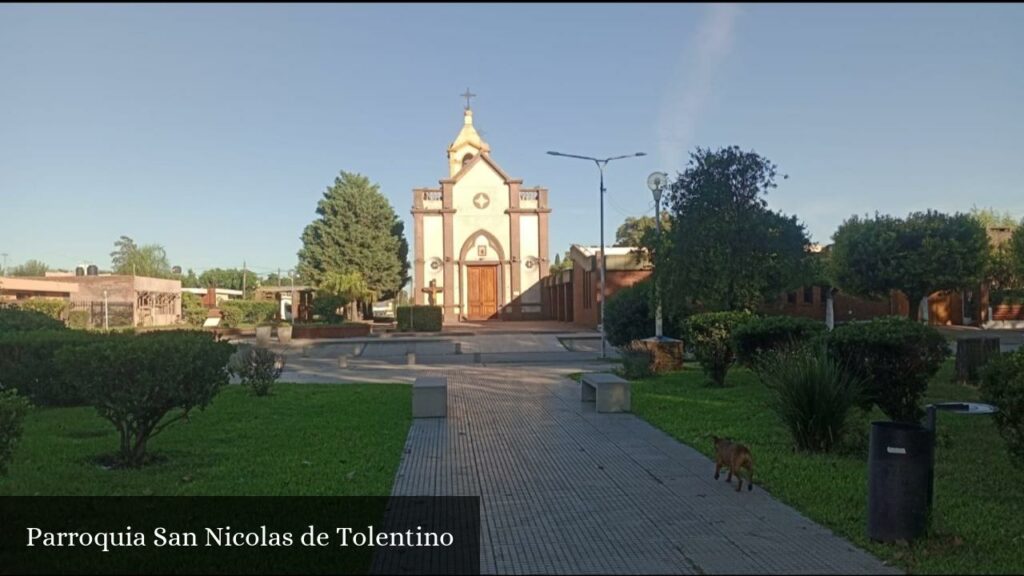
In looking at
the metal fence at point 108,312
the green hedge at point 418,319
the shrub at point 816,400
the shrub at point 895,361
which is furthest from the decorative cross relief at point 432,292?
the shrub at point 816,400

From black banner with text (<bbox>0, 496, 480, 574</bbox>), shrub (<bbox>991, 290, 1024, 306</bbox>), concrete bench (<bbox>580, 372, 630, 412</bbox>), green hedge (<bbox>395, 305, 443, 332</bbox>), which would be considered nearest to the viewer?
black banner with text (<bbox>0, 496, 480, 574</bbox>)

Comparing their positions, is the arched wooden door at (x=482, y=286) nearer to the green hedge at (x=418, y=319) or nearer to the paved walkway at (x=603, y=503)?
the green hedge at (x=418, y=319)

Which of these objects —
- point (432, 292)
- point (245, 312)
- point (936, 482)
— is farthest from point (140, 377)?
point (245, 312)

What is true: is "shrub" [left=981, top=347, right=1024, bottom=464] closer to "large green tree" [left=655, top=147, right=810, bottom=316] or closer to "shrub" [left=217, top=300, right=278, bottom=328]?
"large green tree" [left=655, top=147, right=810, bottom=316]

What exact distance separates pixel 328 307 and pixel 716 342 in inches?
1168

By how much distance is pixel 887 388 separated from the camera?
920 cm

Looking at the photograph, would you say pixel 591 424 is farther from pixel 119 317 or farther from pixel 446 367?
pixel 119 317

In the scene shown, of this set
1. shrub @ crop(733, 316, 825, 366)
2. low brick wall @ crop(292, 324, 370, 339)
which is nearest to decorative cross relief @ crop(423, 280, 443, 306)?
low brick wall @ crop(292, 324, 370, 339)

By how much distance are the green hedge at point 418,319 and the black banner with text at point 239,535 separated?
35.5m

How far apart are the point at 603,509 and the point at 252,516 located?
8.77 feet

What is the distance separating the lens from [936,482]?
714cm

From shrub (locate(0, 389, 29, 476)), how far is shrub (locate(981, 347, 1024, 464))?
25.5 feet

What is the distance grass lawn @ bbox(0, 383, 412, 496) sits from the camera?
23.4 feet

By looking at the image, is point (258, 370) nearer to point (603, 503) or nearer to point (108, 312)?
point (603, 503)
